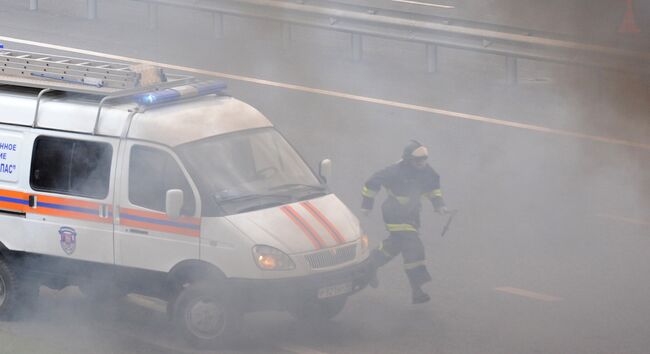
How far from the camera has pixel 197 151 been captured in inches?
334

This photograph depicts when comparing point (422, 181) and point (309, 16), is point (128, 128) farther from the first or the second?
point (309, 16)

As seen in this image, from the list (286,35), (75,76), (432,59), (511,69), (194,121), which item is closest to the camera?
(194,121)

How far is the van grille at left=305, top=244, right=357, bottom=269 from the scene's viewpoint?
8.22 metres

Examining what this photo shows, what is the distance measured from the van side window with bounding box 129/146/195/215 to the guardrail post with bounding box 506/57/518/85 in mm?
6062

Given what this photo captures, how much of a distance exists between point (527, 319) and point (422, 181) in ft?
3.80

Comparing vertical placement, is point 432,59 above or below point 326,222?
above

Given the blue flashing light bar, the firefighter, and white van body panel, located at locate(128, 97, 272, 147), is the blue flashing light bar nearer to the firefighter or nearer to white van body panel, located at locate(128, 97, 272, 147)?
white van body panel, located at locate(128, 97, 272, 147)

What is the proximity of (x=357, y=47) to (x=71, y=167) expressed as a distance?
6486mm

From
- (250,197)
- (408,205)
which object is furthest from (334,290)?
(408,205)

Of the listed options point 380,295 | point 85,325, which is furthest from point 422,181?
point 85,325

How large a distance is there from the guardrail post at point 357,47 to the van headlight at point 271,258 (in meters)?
6.59

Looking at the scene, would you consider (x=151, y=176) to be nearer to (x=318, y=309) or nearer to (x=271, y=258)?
(x=271, y=258)

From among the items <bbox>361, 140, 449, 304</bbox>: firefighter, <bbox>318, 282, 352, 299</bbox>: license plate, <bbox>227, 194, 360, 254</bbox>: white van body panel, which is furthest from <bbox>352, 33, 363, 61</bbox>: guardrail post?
<bbox>318, 282, 352, 299</bbox>: license plate

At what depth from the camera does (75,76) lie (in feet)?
28.7
